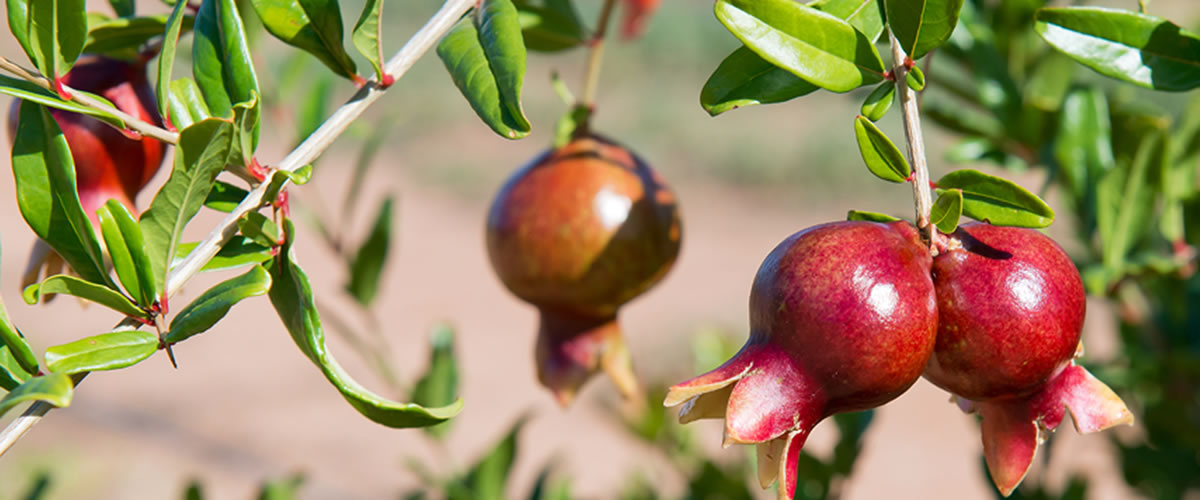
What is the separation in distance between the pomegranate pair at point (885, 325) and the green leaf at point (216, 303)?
0.23m

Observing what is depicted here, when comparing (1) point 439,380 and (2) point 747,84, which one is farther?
(1) point 439,380

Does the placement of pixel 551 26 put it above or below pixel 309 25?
below

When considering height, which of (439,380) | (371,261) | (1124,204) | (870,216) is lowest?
(439,380)

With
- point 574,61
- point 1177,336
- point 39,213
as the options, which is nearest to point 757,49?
point 39,213

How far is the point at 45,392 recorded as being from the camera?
45 centimetres

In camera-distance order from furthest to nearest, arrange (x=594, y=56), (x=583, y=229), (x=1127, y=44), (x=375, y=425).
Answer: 1. (x=375, y=425)
2. (x=594, y=56)
3. (x=583, y=229)
4. (x=1127, y=44)

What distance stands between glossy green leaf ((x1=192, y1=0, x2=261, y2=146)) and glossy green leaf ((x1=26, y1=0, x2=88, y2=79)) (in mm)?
67

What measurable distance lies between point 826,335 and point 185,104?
0.43m

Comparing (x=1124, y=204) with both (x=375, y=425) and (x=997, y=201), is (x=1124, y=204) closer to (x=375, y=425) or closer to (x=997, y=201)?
(x=997, y=201)

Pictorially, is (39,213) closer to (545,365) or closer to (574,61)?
(545,365)

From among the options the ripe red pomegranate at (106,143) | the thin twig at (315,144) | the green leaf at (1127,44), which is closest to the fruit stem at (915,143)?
the green leaf at (1127,44)

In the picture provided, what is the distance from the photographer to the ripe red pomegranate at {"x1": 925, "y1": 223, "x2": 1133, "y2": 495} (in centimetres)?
53

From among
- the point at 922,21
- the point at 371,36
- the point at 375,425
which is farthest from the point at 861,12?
the point at 375,425

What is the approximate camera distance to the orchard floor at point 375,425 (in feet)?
11.6
